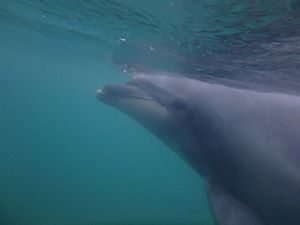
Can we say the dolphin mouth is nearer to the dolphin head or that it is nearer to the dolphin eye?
the dolphin head

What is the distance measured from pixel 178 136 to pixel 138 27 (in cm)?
591

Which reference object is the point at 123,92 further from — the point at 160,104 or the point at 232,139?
the point at 232,139

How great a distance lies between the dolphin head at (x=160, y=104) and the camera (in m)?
7.89

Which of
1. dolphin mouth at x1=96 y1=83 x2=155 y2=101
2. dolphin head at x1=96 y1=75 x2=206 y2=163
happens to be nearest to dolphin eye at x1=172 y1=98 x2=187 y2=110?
dolphin head at x1=96 y1=75 x2=206 y2=163

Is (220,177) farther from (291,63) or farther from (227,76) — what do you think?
(227,76)

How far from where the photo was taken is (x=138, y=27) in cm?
1241

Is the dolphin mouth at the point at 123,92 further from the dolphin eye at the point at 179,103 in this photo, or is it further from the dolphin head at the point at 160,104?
the dolphin eye at the point at 179,103

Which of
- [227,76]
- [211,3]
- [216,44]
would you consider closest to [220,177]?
[211,3]

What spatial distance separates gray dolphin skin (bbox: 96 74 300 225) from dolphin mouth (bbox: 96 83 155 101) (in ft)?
0.09

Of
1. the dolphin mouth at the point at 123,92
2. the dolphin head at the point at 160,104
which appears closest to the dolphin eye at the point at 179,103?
the dolphin head at the point at 160,104

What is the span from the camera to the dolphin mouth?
8.83m

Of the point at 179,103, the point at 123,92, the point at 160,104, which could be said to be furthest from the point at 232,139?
the point at 123,92

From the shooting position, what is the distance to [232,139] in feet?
23.1

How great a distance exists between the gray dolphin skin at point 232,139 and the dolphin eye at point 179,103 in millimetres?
24
